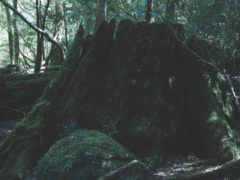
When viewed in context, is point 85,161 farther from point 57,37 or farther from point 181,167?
point 57,37

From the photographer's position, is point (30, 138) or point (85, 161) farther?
point (30, 138)

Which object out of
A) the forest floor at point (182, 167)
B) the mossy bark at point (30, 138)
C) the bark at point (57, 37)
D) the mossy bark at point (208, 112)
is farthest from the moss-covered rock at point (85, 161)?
the bark at point (57, 37)

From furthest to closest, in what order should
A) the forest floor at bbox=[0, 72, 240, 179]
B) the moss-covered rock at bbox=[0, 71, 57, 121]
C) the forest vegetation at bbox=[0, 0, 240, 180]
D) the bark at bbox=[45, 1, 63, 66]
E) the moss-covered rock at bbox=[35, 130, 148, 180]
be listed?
1. the bark at bbox=[45, 1, 63, 66]
2. the moss-covered rock at bbox=[0, 71, 57, 121]
3. the forest vegetation at bbox=[0, 0, 240, 180]
4. the forest floor at bbox=[0, 72, 240, 179]
5. the moss-covered rock at bbox=[35, 130, 148, 180]

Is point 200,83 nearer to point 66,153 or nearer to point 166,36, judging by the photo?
point 166,36

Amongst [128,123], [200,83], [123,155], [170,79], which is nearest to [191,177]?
[123,155]

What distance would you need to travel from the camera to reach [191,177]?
4230 millimetres

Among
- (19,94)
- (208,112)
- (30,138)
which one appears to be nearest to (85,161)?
(30,138)

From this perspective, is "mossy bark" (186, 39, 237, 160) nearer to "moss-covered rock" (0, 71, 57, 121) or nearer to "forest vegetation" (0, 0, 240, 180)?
"forest vegetation" (0, 0, 240, 180)

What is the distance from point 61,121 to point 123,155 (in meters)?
2.54

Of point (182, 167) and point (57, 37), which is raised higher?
point (57, 37)

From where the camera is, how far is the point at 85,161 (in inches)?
180

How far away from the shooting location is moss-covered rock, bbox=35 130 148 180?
Result: 4.41 meters

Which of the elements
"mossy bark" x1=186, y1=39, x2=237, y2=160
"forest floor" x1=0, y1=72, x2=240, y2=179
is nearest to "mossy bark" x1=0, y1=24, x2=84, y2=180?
"forest floor" x1=0, y1=72, x2=240, y2=179

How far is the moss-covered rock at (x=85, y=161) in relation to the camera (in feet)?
14.5
